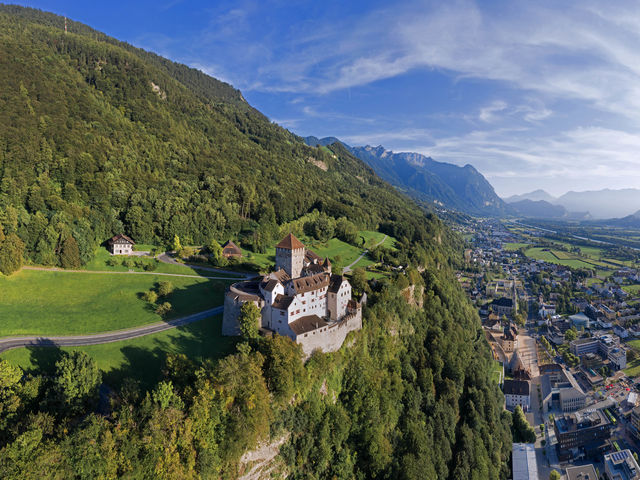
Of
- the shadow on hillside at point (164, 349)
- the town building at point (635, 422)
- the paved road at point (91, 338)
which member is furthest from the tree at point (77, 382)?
the town building at point (635, 422)

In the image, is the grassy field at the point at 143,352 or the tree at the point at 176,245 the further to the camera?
the tree at the point at 176,245

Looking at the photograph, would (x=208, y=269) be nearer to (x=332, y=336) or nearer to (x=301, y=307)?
(x=301, y=307)

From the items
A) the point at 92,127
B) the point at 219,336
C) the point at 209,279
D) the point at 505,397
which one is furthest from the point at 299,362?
Answer: the point at 92,127

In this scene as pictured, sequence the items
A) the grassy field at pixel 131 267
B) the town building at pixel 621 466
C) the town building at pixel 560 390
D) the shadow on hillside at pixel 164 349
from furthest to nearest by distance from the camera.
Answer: the town building at pixel 560 390, the town building at pixel 621 466, the grassy field at pixel 131 267, the shadow on hillside at pixel 164 349

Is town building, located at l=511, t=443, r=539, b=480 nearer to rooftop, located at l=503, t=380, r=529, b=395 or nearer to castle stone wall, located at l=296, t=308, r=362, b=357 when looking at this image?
rooftop, located at l=503, t=380, r=529, b=395

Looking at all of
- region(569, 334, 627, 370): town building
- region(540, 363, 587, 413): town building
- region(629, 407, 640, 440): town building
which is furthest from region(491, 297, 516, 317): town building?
region(629, 407, 640, 440): town building

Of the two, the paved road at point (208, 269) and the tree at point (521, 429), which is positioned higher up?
the paved road at point (208, 269)

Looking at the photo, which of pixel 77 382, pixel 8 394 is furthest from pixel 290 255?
pixel 8 394

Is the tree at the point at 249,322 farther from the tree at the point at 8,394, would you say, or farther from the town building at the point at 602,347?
the town building at the point at 602,347
